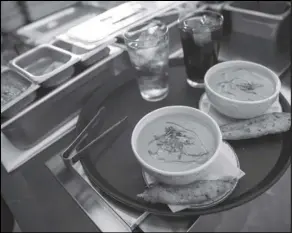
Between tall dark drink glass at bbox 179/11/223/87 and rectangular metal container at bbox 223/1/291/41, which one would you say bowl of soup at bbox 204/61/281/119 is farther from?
rectangular metal container at bbox 223/1/291/41

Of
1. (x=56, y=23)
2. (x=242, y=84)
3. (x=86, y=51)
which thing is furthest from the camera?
(x=56, y=23)

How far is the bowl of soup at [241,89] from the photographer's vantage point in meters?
0.53

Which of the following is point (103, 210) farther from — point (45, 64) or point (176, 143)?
point (45, 64)

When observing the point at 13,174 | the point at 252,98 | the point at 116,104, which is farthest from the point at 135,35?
the point at 13,174

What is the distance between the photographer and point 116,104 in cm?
67

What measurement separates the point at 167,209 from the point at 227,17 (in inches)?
28.9

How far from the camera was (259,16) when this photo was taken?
2.98 feet

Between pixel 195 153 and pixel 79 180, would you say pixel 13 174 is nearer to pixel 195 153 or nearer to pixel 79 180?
pixel 79 180

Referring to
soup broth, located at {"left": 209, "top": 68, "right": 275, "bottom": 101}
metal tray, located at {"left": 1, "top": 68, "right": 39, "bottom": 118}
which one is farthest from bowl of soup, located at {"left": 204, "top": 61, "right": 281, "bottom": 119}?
metal tray, located at {"left": 1, "top": 68, "right": 39, "bottom": 118}

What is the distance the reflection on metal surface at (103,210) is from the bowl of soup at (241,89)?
0.22 meters

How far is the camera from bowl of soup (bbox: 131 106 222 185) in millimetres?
438

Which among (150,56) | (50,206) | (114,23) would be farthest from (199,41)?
(50,206)

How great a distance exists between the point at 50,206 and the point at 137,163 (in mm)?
341

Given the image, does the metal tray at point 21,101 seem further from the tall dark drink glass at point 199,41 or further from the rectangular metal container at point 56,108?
the tall dark drink glass at point 199,41
